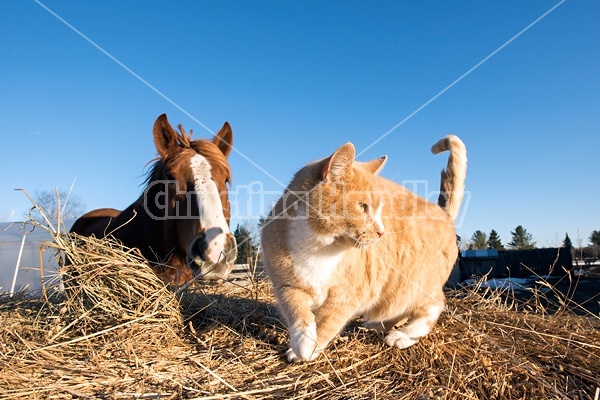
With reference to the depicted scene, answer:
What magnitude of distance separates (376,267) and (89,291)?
8.19 ft

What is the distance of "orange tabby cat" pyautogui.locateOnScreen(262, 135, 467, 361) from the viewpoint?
3.48 metres

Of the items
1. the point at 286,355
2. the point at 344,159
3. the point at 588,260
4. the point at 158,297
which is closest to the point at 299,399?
the point at 286,355

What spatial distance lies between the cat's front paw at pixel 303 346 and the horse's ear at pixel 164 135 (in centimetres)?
294

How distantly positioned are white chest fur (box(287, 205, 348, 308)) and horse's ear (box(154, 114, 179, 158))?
2137 millimetres

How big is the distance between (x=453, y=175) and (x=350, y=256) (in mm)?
1916

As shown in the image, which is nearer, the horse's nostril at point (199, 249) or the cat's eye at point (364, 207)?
the horse's nostril at point (199, 249)

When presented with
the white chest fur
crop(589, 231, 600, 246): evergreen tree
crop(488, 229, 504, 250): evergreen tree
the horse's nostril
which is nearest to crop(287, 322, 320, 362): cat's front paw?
the white chest fur

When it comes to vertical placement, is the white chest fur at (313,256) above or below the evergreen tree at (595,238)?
above

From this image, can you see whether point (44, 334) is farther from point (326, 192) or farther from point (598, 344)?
point (598, 344)

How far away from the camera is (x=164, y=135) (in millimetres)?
5035

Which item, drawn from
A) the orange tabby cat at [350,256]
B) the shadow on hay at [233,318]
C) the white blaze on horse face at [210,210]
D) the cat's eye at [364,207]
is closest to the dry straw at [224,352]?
the shadow on hay at [233,318]

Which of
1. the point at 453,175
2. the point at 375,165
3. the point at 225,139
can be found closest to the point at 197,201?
the point at 225,139

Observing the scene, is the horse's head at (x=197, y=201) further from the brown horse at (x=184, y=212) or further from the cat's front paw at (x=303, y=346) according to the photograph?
the cat's front paw at (x=303, y=346)

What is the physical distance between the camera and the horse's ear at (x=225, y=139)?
5418 millimetres
